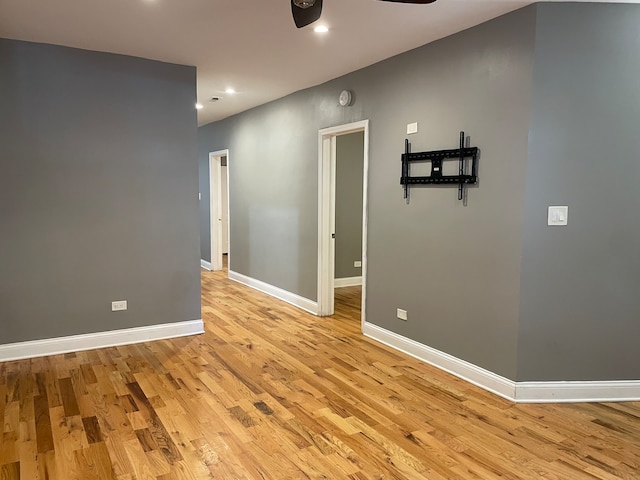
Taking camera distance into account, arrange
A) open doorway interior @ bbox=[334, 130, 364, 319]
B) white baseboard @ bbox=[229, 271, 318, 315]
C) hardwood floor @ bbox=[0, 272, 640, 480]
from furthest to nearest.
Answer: open doorway interior @ bbox=[334, 130, 364, 319] → white baseboard @ bbox=[229, 271, 318, 315] → hardwood floor @ bbox=[0, 272, 640, 480]

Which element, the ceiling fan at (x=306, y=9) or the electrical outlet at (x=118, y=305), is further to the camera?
the electrical outlet at (x=118, y=305)

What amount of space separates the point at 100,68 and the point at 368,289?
10.4 feet

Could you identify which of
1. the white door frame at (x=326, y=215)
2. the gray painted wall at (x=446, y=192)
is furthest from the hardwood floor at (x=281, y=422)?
the white door frame at (x=326, y=215)

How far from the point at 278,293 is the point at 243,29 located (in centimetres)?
353

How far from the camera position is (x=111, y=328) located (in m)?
4.14

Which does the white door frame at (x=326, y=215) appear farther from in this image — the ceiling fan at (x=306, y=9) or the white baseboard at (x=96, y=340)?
the ceiling fan at (x=306, y=9)

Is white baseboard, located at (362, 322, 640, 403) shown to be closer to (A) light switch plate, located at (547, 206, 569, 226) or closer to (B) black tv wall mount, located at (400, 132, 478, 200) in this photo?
(A) light switch plate, located at (547, 206, 569, 226)

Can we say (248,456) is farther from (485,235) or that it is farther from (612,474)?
(485,235)

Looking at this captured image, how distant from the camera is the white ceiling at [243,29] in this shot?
293 cm

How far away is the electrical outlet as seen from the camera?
4137mm

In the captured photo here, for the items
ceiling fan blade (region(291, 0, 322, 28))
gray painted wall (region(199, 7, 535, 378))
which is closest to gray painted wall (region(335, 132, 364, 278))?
gray painted wall (region(199, 7, 535, 378))

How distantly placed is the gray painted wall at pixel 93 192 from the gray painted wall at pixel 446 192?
1.48m

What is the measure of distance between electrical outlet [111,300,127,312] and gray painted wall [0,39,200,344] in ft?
0.14

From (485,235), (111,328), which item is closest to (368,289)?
(485,235)
